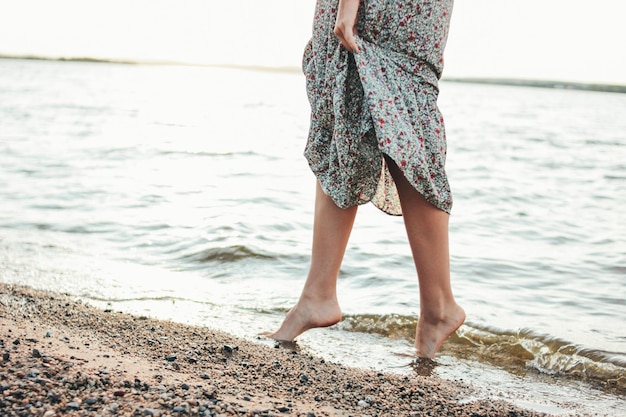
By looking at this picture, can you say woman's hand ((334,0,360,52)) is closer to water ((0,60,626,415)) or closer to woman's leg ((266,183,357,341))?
woman's leg ((266,183,357,341))

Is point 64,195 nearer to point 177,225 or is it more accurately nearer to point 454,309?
point 177,225

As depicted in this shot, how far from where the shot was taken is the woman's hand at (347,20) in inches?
102

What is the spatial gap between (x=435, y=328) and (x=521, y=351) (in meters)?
0.72

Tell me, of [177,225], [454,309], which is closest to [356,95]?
[454,309]

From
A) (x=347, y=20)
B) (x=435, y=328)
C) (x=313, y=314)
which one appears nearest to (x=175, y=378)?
(x=313, y=314)

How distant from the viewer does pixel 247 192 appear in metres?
7.62

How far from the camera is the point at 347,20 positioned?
2590mm

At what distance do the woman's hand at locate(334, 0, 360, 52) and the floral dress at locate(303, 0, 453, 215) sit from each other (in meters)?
0.05

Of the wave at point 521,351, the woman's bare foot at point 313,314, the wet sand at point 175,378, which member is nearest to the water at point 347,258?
the wave at point 521,351

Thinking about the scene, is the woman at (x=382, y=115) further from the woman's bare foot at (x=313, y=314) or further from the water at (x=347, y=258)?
the water at (x=347, y=258)

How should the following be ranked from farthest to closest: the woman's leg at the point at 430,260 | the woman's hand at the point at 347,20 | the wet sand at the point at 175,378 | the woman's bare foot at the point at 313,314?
the woman's bare foot at the point at 313,314
the woman's leg at the point at 430,260
the woman's hand at the point at 347,20
the wet sand at the point at 175,378

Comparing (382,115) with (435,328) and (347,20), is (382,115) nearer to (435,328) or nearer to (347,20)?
(347,20)

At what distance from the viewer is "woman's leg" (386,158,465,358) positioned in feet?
8.84

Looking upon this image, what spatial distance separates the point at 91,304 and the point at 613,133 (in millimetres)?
19728
